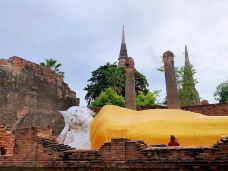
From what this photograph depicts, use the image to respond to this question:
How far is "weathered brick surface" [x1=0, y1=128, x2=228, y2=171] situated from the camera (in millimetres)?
6012

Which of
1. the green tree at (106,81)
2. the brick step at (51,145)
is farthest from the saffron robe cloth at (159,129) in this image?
the green tree at (106,81)

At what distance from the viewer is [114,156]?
687 cm

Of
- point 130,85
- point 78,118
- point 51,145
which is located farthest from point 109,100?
point 51,145

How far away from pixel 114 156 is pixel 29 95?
1168 cm

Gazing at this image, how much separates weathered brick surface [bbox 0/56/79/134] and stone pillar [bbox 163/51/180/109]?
21.5 feet

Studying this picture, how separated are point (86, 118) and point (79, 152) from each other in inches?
158

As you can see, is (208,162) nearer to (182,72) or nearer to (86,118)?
(86,118)

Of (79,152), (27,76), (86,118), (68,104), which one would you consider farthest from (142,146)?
(68,104)

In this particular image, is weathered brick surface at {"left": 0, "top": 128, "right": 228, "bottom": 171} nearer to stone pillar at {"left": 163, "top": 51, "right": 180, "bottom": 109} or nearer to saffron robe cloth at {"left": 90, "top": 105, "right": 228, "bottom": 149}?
saffron robe cloth at {"left": 90, "top": 105, "right": 228, "bottom": 149}

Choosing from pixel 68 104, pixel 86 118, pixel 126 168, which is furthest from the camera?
pixel 68 104

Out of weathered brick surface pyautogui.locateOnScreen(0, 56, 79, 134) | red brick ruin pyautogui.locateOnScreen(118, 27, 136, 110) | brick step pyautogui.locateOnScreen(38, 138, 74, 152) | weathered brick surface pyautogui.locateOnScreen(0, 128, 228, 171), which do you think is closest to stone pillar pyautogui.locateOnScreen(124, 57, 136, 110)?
red brick ruin pyautogui.locateOnScreen(118, 27, 136, 110)

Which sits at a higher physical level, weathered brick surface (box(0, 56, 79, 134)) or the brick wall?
weathered brick surface (box(0, 56, 79, 134))

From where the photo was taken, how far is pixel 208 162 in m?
5.95

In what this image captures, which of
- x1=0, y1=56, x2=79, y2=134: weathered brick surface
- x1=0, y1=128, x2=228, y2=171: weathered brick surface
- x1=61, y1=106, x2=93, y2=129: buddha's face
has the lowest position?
x1=0, y1=128, x2=228, y2=171: weathered brick surface
